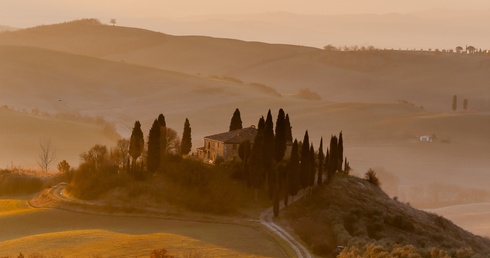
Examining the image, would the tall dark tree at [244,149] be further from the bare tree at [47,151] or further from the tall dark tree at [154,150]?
the bare tree at [47,151]

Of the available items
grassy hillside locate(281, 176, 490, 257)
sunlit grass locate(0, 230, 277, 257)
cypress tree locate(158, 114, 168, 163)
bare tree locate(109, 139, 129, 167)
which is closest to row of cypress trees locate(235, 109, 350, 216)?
grassy hillside locate(281, 176, 490, 257)

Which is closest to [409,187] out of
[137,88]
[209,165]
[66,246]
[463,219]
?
[463,219]

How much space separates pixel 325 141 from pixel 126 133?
36128 mm

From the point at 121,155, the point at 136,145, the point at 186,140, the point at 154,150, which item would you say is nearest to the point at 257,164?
the point at 154,150

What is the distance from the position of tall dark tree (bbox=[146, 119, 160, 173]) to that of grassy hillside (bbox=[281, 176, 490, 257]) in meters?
12.1

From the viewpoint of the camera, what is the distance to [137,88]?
195750 mm

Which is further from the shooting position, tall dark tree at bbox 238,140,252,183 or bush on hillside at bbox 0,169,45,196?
bush on hillside at bbox 0,169,45,196

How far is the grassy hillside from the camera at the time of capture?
1829 inches

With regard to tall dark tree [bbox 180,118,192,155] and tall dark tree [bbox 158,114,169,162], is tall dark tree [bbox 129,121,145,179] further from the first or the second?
tall dark tree [bbox 180,118,192,155]

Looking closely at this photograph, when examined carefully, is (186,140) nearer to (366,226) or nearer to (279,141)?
(279,141)

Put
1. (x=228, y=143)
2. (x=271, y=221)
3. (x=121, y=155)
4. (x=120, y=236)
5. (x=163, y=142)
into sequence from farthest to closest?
1. (x=121, y=155)
2. (x=228, y=143)
3. (x=163, y=142)
4. (x=271, y=221)
5. (x=120, y=236)

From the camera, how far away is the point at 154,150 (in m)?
60.7

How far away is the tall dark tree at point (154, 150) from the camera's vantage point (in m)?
60.8

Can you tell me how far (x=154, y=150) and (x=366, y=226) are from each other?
60.6ft
